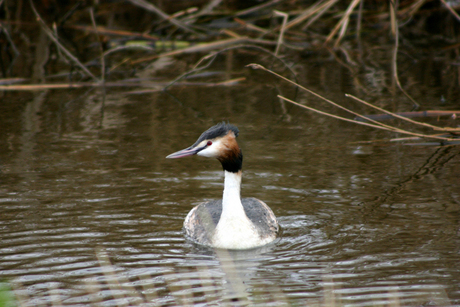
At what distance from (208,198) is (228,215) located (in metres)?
1.33

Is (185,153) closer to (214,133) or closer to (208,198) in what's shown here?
(214,133)

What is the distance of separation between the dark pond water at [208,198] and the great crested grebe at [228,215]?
13 centimetres

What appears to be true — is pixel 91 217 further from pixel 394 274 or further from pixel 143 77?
pixel 143 77

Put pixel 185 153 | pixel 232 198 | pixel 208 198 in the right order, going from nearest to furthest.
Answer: pixel 185 153 → pixel 232 198 → pixel 208 198

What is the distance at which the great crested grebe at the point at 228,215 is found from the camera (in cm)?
585

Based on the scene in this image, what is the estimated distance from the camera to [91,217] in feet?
21.8

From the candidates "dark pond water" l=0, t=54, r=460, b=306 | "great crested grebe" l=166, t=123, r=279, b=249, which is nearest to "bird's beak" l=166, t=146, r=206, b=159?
"great crested grebe" l=166, t=123, r=279, b=249

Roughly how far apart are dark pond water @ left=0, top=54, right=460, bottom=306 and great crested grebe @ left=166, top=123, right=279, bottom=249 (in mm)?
126

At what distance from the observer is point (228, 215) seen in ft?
19.7

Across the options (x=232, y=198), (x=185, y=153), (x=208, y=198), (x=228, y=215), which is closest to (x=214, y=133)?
(x=185, y=153)

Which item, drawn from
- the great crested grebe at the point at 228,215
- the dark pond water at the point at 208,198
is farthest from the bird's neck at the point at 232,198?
the dark pond water at the point at 208,198

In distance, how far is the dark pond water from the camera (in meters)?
5.07

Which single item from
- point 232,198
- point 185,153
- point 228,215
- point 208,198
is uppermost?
point 185,153

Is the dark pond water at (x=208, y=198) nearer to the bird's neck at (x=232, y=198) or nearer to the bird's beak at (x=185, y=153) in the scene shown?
the bird's neck at (x=232, y=198)
